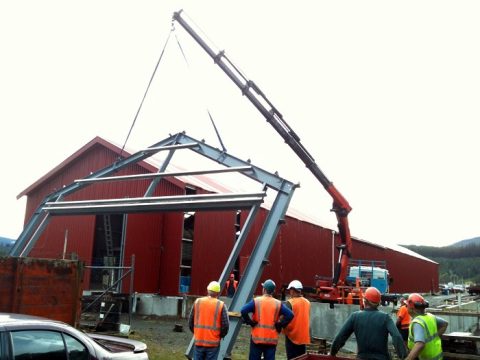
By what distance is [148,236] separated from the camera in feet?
74.4

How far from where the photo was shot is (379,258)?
40906mm

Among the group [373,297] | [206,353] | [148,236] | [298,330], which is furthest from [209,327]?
[148,236]

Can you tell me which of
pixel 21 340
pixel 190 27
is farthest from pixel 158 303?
pixel 21 340

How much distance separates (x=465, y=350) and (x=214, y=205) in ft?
19.7

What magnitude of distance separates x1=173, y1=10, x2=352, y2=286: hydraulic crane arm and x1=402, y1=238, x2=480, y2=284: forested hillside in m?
98.6

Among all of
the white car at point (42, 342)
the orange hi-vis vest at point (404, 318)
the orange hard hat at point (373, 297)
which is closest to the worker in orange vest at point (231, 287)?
the orange hi-vis vest at point (404, 318)

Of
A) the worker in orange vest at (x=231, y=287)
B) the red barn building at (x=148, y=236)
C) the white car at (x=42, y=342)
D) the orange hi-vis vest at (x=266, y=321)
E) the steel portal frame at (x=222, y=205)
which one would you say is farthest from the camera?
the worker in orange vest at (x=231, y=287)

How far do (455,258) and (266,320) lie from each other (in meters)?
149

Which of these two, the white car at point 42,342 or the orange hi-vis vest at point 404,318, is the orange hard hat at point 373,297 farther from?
the orange hi-vis vest at point 404,318

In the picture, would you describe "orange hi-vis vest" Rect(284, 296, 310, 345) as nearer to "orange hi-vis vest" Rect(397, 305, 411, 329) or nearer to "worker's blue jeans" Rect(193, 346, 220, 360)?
"worker's blue jeans" Rect(193, 346, 220, 360)

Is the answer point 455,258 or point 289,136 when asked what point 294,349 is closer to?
point 289,136

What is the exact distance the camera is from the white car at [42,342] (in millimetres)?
4457

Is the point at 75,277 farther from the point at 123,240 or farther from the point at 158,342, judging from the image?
the point at 123,240

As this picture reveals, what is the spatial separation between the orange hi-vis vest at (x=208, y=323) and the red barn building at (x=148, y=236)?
46.4ft
